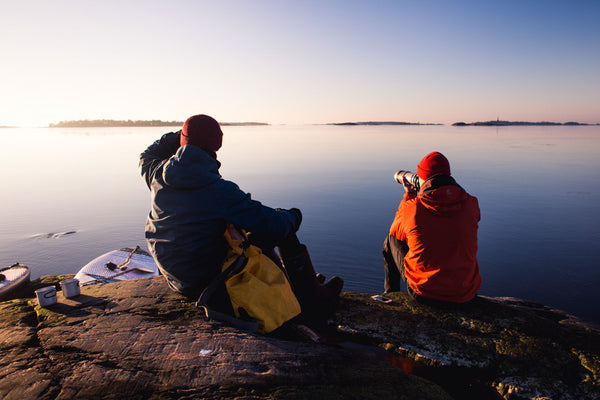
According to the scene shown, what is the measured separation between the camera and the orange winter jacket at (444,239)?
143 inches

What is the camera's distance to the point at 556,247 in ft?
31.2

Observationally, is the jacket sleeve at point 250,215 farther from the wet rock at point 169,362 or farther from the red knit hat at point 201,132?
the wet rock at point 169,362

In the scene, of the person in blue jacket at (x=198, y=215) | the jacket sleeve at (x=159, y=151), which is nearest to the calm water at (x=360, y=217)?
the person in blue jacket at (x=198, y=215)

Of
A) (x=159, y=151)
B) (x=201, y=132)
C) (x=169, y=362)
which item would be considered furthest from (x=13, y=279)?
(x=201, y=132)

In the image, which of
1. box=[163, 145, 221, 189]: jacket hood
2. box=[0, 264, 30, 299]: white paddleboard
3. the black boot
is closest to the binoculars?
the black boot

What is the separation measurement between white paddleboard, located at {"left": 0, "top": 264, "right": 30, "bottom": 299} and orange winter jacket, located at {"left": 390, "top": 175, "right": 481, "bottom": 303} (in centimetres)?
728

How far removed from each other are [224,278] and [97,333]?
4.29 ft

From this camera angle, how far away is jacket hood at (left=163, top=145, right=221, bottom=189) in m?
2.85

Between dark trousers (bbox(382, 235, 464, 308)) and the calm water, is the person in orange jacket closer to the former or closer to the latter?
dark trousers (bbox(382, 235, 464, 308))

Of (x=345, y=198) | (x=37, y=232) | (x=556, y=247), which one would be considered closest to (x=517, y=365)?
(x=556, y=247)

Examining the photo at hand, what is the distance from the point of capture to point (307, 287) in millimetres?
3775

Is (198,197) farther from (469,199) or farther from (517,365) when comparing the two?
(517,365)

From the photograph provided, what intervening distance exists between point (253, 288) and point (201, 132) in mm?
1488

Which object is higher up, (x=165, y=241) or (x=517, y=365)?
(x=165, y=241)
